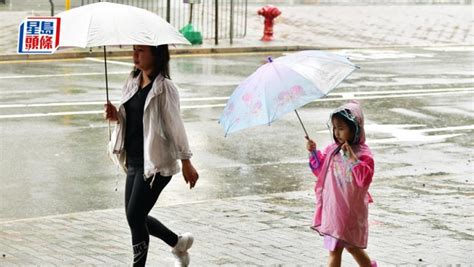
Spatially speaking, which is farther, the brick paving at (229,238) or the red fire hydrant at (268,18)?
the red fire hydrant at (268,18)

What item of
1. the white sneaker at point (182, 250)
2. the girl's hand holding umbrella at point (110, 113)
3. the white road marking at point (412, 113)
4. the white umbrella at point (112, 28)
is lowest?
the white road marking at point (412, 113)

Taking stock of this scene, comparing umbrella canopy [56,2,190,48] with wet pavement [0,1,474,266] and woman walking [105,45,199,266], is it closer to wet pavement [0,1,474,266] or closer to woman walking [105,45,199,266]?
woman walking [105,45,199,266]

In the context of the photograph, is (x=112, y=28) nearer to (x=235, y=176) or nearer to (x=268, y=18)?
(x=235, y=176)

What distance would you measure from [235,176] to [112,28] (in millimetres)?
4969

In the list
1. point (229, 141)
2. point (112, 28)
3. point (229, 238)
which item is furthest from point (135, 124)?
point (229, 141)

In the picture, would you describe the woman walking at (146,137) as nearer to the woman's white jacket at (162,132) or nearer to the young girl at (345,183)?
the woman's white jacket at (162,132)

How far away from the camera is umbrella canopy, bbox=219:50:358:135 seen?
Result: 6758 mm

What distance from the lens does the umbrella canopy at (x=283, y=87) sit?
22.2ft

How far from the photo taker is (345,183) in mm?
6949

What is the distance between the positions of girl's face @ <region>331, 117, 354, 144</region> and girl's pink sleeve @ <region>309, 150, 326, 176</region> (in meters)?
0.23

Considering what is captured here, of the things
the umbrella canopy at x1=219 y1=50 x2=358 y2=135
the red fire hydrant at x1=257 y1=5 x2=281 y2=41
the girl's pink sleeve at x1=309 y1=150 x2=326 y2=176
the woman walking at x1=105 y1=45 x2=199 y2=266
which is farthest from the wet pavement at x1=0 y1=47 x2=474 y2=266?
the red fire hydrant at x1=257 y1=5 x2=281 y2=41

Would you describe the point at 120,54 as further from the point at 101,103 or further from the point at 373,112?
the point at 373,112

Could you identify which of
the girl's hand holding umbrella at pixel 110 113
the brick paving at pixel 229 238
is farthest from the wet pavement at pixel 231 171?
the girl's hand holding umbrella at pixel 110 113

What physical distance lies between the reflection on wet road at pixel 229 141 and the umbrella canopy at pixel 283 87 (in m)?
2.75
